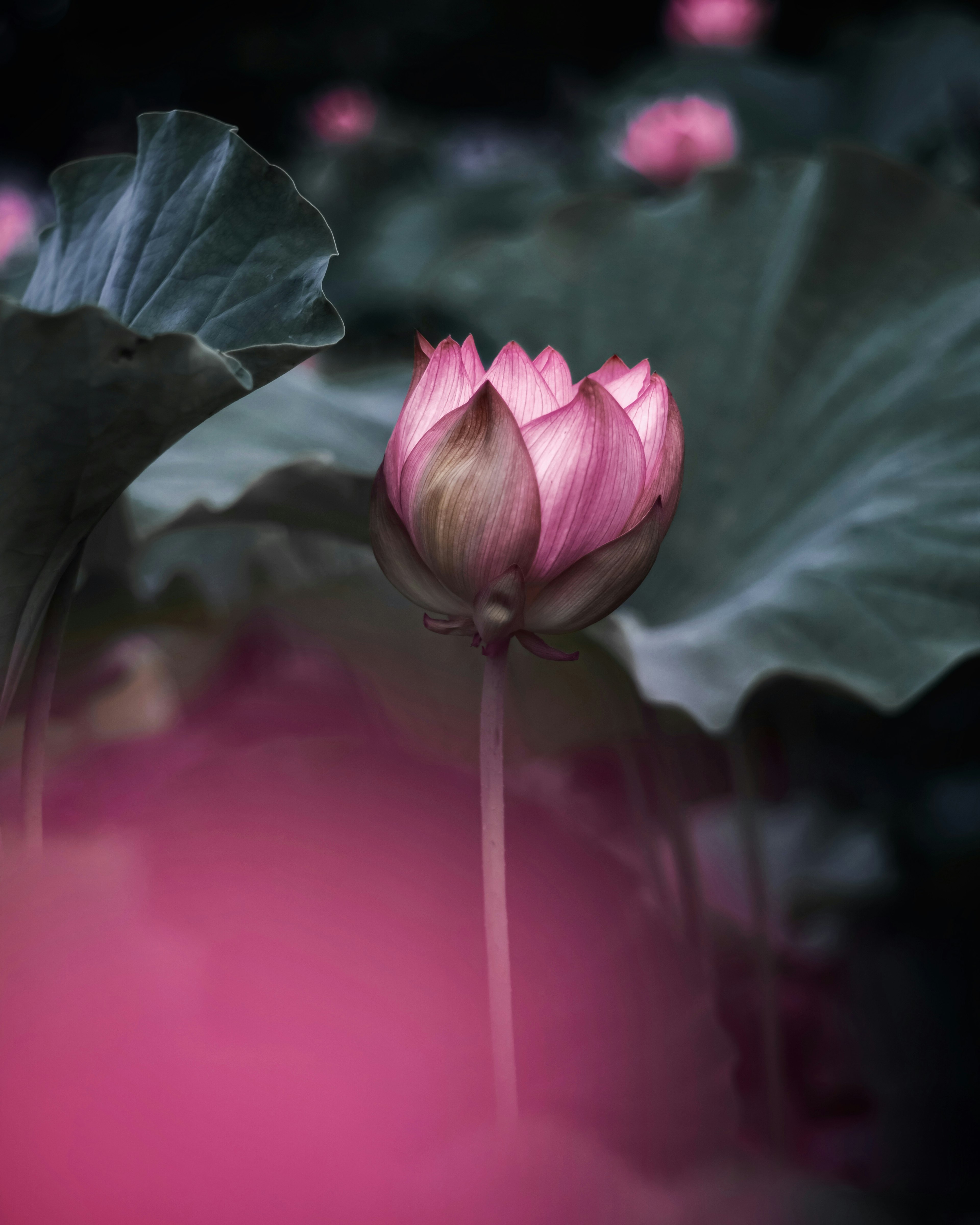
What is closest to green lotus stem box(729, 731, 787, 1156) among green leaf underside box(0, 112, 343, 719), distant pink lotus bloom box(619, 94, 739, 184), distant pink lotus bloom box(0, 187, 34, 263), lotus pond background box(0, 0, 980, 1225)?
lotus pond background box(0, 0, 980, 1225)

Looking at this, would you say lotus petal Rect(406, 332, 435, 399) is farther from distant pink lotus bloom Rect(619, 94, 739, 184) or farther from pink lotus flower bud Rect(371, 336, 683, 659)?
distant pink lotus bloom Rect(619, 94, 739, 184)

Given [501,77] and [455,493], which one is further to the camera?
[501,77]

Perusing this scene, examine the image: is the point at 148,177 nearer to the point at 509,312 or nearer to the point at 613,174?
the point at 509,312

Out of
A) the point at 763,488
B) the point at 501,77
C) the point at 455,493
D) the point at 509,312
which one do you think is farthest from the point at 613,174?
the point at 501,77

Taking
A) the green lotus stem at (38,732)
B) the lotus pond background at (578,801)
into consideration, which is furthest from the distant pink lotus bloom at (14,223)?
the green lotus stem at (38,732)

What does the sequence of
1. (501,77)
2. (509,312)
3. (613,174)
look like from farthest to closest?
(501,77) < (613,174) < (509,312)

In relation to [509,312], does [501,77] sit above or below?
below

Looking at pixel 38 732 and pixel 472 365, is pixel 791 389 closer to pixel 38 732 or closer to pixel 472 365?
pixel 472 365
